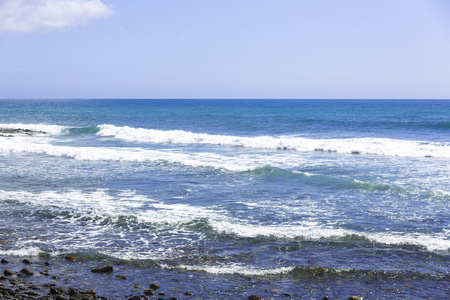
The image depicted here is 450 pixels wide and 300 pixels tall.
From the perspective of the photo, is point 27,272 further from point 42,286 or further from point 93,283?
point 93,283

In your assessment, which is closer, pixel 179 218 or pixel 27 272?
pixel 27 272

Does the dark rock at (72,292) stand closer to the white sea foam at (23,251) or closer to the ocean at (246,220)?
the ocean at (246,220)

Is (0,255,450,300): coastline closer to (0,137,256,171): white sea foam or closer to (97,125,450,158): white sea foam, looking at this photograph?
(0,137,256,171): white sea foam

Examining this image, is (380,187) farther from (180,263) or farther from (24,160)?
(24,160)

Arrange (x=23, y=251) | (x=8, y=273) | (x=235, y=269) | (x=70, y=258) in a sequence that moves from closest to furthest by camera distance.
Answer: (x=8, y=273) → (x=235, y=269) → (x=70, y=258) → (x=23, y=251)

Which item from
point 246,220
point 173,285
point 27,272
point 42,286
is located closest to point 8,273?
point 27,272

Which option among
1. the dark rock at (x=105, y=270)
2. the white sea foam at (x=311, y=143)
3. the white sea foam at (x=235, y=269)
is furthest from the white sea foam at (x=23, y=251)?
the white sea foam at (x=311, y=143)

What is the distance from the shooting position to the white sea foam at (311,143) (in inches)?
990

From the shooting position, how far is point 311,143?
2884cm

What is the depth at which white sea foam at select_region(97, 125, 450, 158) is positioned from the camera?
25.2 meters

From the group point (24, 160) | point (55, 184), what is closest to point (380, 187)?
point (55, 184)

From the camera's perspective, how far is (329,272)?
7.88 metres

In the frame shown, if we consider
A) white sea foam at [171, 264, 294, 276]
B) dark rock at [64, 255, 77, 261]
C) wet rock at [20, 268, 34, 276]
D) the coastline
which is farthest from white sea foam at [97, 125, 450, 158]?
wet rock at [20, 268, 34, 276]

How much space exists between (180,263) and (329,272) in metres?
2.80
